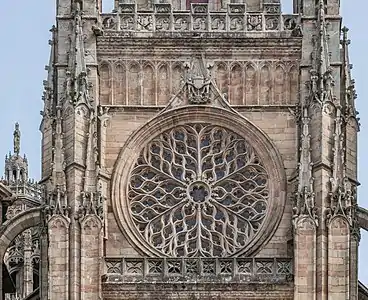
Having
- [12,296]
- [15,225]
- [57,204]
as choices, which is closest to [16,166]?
[12,296]

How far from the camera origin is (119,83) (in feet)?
160

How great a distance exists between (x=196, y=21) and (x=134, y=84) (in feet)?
→ 7.23

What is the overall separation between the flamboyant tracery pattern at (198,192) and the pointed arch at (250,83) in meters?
1.00

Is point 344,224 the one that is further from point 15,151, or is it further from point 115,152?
point 15,151

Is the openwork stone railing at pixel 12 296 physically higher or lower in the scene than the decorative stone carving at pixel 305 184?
lower

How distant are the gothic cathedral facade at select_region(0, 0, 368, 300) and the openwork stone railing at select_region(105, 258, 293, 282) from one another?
0.12 ft

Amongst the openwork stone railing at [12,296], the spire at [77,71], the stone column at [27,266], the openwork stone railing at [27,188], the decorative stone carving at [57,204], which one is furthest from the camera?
the openwork stone railing at [27,188]

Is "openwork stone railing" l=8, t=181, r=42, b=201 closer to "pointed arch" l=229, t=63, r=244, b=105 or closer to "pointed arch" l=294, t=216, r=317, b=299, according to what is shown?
"pointed arch" l=229, t=63, r=244, b=105

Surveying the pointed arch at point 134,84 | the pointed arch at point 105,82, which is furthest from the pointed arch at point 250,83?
the pointed arch at point 105,82

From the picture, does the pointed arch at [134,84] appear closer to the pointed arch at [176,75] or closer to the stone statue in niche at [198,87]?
the pointed arch at [176,75]

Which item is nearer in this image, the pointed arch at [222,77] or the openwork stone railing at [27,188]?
the pointed arch at [222,77]

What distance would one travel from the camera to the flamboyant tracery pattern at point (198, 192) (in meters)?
47.7

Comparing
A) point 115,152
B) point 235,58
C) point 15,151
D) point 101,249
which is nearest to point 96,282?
point 101,249

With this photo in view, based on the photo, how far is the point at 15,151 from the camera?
244 feet
